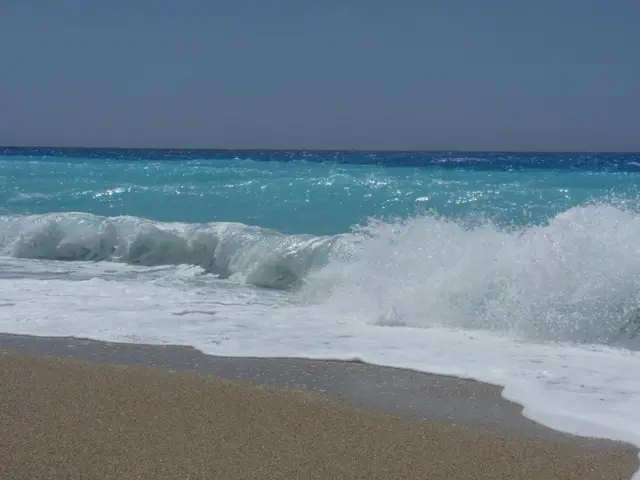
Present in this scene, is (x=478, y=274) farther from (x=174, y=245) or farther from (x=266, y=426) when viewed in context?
(x=174, y=245)

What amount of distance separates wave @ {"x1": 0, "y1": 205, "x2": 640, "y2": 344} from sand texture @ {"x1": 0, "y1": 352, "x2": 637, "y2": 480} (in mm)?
2285

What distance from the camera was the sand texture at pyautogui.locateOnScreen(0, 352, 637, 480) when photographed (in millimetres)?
2832

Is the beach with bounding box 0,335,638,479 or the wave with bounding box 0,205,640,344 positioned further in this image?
the wave with bounding box 0,205,640,344

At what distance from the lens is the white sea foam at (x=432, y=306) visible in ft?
14.7

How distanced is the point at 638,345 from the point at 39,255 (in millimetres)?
7803

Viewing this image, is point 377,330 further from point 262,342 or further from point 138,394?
point 138,394

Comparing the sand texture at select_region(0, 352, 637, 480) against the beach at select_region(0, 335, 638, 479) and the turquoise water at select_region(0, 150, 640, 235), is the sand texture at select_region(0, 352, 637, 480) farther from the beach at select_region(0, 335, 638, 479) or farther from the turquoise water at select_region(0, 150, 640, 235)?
the turquoise water at select_region(0, 150, 640, 235)

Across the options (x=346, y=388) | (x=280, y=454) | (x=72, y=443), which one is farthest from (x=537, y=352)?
(x=72, y=443)

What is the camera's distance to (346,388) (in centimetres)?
403

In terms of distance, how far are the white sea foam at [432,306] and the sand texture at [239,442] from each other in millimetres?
524

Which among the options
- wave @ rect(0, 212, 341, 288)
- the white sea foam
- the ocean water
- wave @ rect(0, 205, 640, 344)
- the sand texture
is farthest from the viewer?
wave @ rect(0, 212, 341, 288)

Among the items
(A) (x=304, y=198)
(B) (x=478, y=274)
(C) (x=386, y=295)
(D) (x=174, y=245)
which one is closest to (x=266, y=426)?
(C) (x=386, y=295)

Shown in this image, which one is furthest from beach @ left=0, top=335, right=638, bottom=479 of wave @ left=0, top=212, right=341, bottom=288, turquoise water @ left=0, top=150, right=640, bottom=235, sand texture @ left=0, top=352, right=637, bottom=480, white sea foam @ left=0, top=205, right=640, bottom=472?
turquoise water @ left=0, top=150, right=640, bottom=235

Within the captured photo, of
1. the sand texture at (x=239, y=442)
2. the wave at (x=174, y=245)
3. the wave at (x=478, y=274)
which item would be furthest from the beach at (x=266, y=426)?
the wave at (x=174, y=245)
